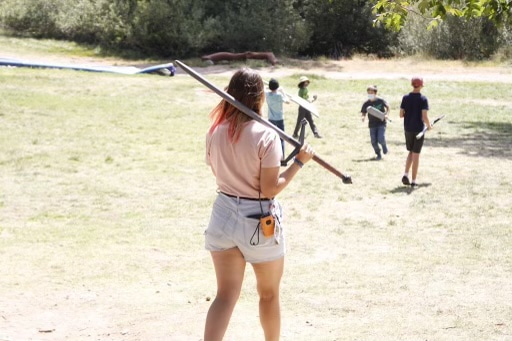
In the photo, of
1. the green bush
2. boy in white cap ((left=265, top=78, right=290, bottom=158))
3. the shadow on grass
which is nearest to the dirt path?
the green bush

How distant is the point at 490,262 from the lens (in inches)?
349

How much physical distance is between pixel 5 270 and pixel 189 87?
17.2m

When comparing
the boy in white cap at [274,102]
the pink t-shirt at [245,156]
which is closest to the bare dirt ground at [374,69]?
the boy in white cap at [274,102]

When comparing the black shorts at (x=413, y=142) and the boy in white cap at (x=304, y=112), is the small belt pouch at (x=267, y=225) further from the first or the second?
the boy in white cap at (x=304, y=112)

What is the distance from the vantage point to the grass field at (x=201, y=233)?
696 cm

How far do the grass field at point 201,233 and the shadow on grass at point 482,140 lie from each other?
0.06 meters

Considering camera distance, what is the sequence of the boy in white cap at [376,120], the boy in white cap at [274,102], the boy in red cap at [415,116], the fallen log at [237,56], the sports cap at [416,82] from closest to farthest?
the sports cap at [416,82] → the boy in red cap at [415,116] → the boy in white cap at [274,102] → the boy in white cap at [376,120] → the fallen log at [237,56]

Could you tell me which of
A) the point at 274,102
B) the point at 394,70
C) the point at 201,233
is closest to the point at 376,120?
the point at 274,102

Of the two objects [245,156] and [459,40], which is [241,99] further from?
[459,40]

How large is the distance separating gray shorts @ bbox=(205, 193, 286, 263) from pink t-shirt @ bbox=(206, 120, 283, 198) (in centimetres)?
7

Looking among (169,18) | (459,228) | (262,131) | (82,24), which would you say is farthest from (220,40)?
(262,131)

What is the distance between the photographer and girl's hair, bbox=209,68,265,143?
16.0 ft

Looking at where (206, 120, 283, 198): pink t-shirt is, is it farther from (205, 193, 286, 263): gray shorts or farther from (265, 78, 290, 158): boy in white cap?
(265, 78, 290, 158): boy in white cap

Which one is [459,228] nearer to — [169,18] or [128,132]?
[128,132]
